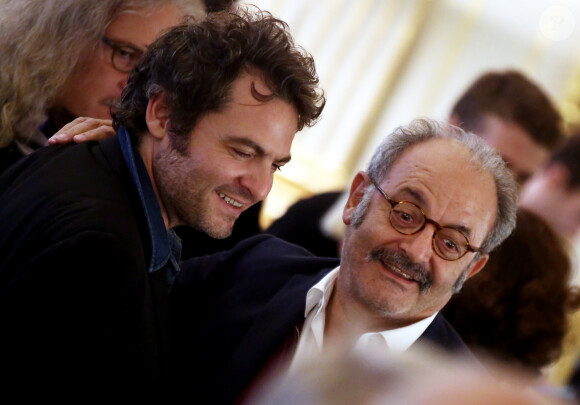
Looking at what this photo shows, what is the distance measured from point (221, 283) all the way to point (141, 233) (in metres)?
0.45

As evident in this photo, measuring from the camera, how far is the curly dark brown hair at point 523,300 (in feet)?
5.65

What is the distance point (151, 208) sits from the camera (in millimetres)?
1458

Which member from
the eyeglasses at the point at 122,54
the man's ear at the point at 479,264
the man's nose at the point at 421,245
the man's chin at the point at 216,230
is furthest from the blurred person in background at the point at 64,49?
the man's ear at the point at 479,264

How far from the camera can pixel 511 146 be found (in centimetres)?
213

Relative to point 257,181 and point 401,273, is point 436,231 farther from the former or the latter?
point 257,181

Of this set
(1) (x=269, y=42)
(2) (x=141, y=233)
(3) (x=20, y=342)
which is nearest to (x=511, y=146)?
(1) (x=269, y=42)

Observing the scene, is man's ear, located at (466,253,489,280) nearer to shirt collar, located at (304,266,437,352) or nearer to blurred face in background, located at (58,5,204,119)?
shirt collar, located at (304,266,437,352)

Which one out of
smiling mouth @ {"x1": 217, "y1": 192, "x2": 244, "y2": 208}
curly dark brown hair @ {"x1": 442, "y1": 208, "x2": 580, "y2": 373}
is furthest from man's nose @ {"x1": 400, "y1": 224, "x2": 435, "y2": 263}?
smiling mouth @ {"x1": 217, "y1": 192, "x2": 244, "y2": 208}

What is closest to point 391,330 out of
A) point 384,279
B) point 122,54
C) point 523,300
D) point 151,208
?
point 384,279

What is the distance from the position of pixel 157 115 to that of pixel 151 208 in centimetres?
23

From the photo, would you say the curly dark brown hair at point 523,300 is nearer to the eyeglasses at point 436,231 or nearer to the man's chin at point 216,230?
the eyeglasses at point 436,231

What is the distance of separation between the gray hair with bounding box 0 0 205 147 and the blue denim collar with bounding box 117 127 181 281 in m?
0.39

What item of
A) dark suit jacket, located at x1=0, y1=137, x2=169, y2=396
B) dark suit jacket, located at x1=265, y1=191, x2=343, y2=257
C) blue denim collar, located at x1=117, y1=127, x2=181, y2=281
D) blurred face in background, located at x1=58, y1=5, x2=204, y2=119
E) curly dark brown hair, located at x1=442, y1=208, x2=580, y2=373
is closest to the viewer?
dark suit jacket, located at x1=0, y1=137, x2=169, y2=396

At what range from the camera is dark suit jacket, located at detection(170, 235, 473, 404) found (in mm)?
1594
